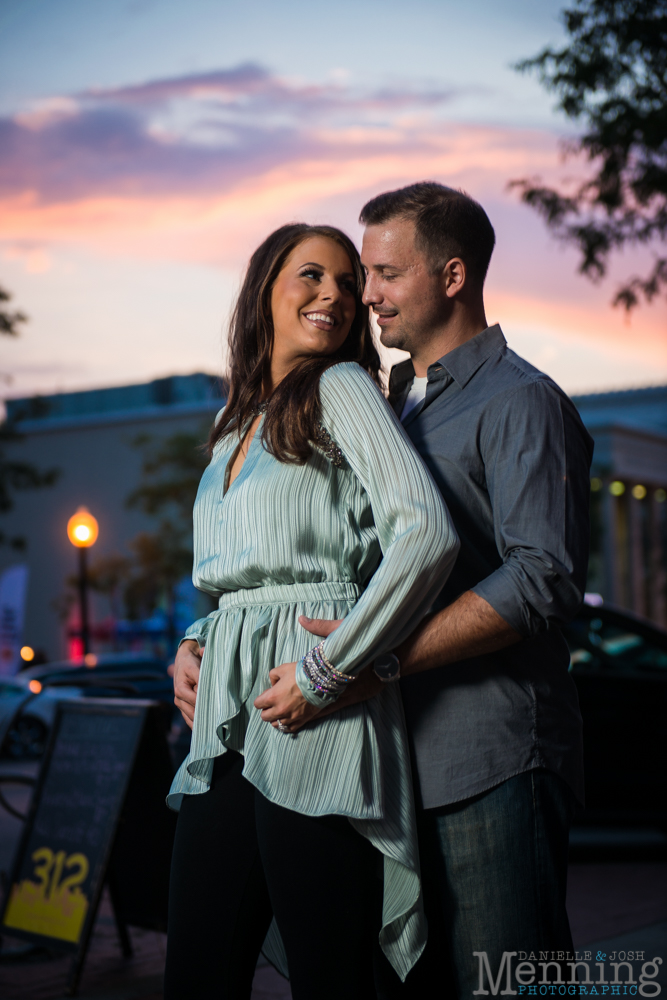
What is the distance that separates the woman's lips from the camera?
231 centimetres

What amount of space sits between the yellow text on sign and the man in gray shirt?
8.89 ft

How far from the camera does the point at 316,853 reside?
6.08 ft

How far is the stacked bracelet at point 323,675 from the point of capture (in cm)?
180

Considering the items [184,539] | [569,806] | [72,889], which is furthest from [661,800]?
[184,539]

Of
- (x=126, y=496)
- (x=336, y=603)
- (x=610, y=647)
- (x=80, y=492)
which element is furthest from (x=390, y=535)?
(x=80, y=492)

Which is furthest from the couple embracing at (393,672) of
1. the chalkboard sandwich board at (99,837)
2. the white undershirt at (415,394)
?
the chalkboard sandwich board at (99,837)

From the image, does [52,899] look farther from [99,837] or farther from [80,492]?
[80,492]

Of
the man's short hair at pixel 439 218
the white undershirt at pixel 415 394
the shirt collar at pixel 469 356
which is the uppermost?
the man's short hair at pixel 439 218

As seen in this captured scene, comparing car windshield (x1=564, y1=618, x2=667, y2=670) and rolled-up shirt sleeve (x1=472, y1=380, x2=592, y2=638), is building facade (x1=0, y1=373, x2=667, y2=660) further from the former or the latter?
rolled-up shirt sleeve (x1=472, y1=380, x2=592, y2=638)

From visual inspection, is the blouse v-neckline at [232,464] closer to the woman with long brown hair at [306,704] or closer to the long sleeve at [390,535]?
the woman with long brown hair at [306,704]

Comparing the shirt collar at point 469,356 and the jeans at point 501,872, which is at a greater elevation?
the shirt collar at point 469,356

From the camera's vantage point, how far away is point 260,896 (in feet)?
6.58

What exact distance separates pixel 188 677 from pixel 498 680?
66 centimetres

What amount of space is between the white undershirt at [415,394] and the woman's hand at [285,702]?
2.30 feet
